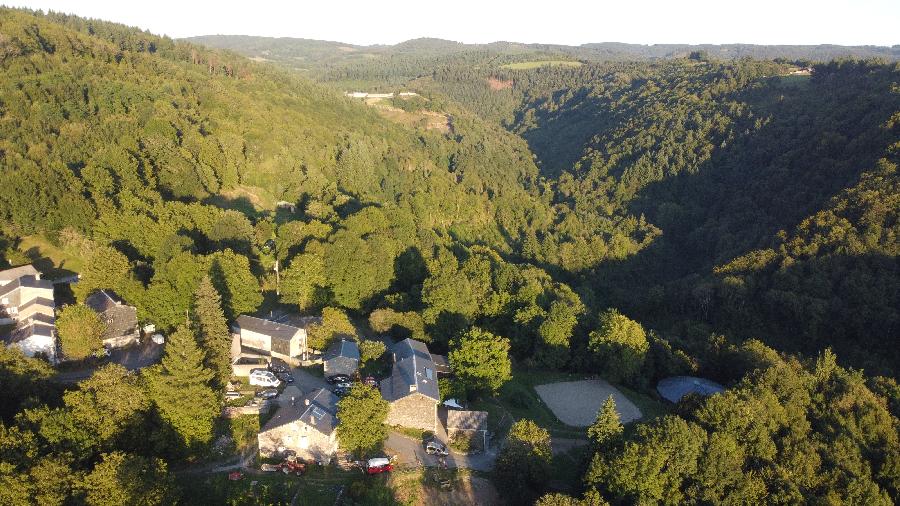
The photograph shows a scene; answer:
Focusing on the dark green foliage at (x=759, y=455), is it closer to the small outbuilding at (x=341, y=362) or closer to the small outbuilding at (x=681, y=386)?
the small outbuilding at (x=681, y=386)

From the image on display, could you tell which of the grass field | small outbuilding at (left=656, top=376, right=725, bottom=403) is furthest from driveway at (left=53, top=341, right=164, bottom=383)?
small outbuilding at (left=656, top=376, right=725, bottom=403)

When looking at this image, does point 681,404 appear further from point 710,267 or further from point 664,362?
point 710,267

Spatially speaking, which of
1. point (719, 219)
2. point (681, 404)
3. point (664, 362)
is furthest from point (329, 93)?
point (681, 404)

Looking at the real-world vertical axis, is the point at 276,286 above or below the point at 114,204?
below

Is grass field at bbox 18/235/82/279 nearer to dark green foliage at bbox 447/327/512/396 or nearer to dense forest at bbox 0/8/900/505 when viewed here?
dense forest at bbox 0/8/900/505

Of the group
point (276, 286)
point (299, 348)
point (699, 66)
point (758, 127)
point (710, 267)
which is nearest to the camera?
point (299, 348)

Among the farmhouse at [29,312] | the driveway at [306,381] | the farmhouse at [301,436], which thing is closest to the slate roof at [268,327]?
the driveway at [306,381]

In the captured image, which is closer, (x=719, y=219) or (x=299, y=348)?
(x=299, y=348)

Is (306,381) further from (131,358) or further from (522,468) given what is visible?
(522,468)
